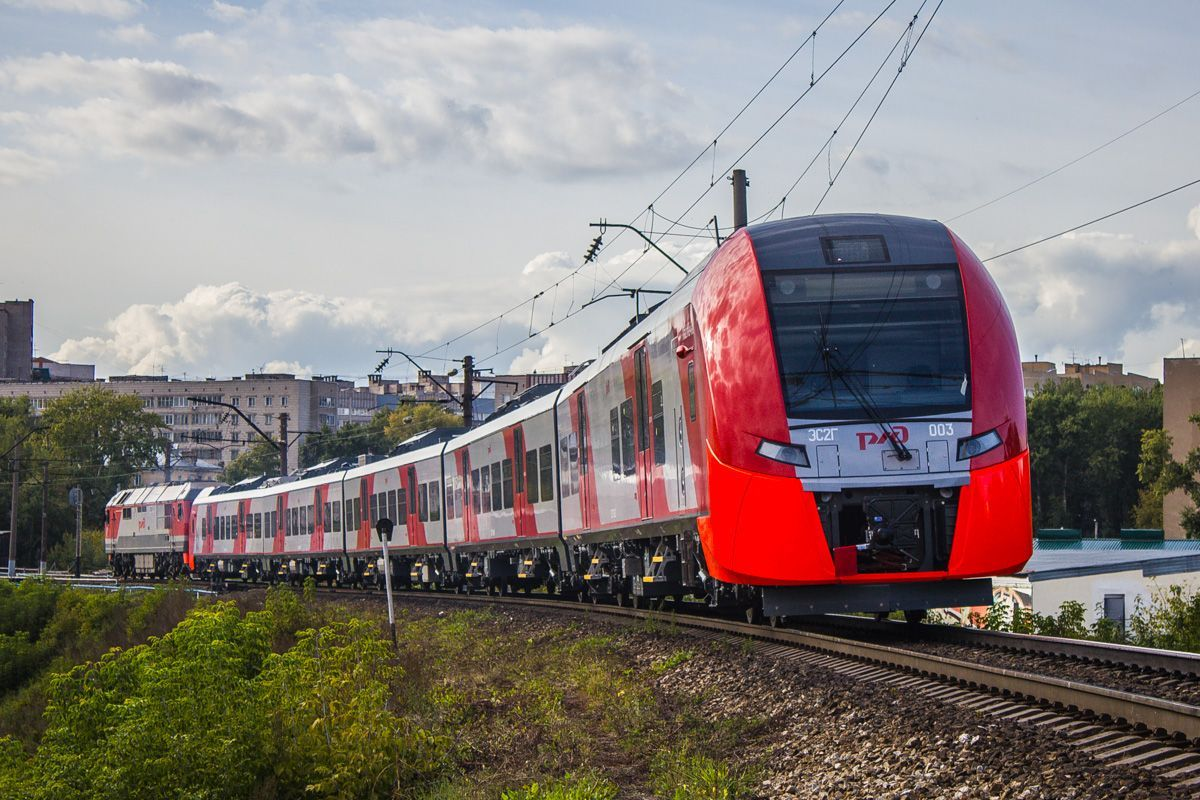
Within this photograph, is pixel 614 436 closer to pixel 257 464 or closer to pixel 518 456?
pixel 518 456

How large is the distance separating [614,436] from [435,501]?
14775mm

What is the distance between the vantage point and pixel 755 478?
40.1ft

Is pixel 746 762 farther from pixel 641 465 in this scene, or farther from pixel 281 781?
pixel 641 465

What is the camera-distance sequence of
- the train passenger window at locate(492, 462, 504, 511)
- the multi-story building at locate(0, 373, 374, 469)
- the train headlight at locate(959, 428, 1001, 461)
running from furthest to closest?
the multi-story building at locate(0, 373, 374, 469) → the train passenger window at locate(492, 462, 504, 511) → the train headlight at locate(959, 428, 1001, 461)

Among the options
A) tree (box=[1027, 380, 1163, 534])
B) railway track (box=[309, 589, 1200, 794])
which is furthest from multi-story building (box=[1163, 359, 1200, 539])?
railway track (box=[309, 589, 1200, 794])

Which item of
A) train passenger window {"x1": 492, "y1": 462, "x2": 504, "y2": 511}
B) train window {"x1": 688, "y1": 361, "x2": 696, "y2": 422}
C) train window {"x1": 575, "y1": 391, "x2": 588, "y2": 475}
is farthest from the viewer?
train passenger window {"x1": 492, "y1": 462, "x2": 504, "y2": 511}

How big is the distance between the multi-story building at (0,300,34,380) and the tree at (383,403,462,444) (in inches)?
1586

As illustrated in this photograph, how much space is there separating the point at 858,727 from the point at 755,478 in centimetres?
411

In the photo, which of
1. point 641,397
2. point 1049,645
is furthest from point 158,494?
point 1049,645

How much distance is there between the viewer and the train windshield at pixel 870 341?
40.5 feet

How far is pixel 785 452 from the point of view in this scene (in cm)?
1221

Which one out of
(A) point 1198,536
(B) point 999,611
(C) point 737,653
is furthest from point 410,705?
(A) point 1198,536

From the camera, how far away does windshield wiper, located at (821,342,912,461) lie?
1222 centimetres

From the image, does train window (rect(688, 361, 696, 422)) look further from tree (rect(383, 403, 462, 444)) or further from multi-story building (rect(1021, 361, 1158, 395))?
multi-story building (rect(1021, 361, 1158, 395))
